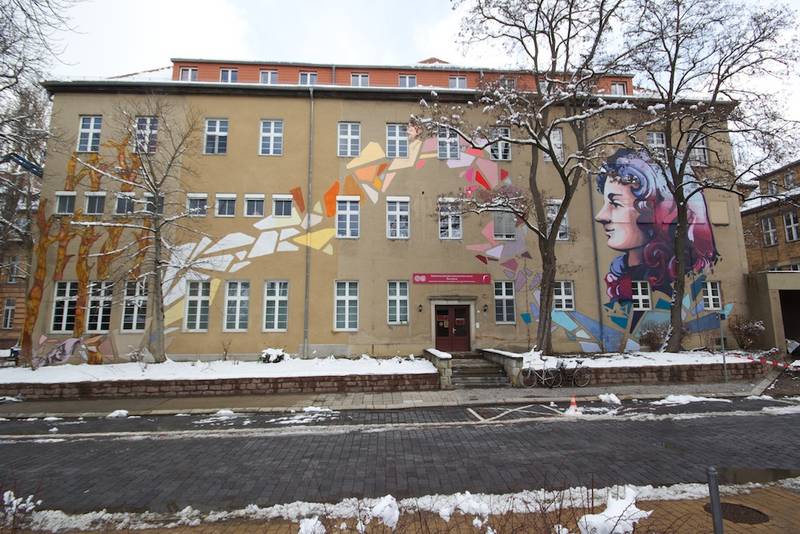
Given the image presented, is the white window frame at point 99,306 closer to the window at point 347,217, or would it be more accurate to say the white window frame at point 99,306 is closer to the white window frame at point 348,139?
the window at point 347,217

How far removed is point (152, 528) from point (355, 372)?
394 inches

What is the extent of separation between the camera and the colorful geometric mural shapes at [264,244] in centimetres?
2067

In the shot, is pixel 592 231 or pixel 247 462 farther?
pixel 592 231

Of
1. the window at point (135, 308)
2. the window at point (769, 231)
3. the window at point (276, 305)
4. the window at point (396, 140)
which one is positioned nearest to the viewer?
the window at point (135, 308)

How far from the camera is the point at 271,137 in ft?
72.0

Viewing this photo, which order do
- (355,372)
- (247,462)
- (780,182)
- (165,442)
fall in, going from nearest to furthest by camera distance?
(247,462) → (165,442) → (355,372) → (780,182)

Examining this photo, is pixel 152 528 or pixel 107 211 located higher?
pixel 107 211

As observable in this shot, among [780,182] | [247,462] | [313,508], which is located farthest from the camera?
[780,182]

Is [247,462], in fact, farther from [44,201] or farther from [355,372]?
[44,201]

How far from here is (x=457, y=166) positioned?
2214 centimetres

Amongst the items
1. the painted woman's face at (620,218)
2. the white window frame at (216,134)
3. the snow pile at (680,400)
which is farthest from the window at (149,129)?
the snow pile at (680,400)

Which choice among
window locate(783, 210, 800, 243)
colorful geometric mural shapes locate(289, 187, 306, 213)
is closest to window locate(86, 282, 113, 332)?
colorful geometric mural shapes locate(289, 187, 306, 213)

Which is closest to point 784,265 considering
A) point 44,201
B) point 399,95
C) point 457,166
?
point 457,166

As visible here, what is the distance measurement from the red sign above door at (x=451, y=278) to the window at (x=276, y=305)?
20.2 feet
